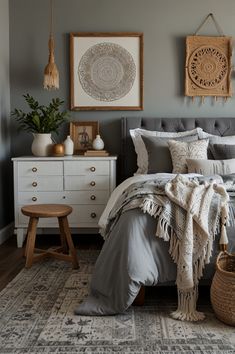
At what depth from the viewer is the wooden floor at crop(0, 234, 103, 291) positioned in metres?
3.43

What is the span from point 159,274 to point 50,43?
281cm

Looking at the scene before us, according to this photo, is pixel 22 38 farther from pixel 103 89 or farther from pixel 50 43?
pixel 103 89

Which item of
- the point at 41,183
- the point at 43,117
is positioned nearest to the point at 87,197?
the point at 41,183

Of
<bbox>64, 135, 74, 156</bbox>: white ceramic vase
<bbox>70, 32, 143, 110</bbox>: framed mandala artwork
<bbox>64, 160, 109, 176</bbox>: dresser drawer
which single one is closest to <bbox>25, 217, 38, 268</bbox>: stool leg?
<bbox>64, 160, 109, 176</bbox>: dresser drawer

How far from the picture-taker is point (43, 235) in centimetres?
473

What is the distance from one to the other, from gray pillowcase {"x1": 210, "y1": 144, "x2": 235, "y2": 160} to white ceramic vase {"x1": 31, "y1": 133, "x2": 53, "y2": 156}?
5.26 ft

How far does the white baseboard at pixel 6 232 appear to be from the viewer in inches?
174

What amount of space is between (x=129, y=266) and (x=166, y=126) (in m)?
2.32

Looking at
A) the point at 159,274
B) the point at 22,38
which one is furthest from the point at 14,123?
the point at 159,274

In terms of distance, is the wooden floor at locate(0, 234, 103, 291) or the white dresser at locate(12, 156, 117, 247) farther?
the white dresser at locate(12, 156, 117, 247)

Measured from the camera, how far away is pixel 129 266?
2516mm

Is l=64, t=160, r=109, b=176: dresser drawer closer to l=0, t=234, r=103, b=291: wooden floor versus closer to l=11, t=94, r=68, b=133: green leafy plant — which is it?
l=11, t=94, r=68, b=133: green leafy plant

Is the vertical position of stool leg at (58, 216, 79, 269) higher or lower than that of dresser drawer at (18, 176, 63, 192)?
lower

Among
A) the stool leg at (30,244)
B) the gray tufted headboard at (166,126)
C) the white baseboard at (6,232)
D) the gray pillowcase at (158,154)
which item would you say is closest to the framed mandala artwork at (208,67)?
the gray tufted headboard at (166,126)
